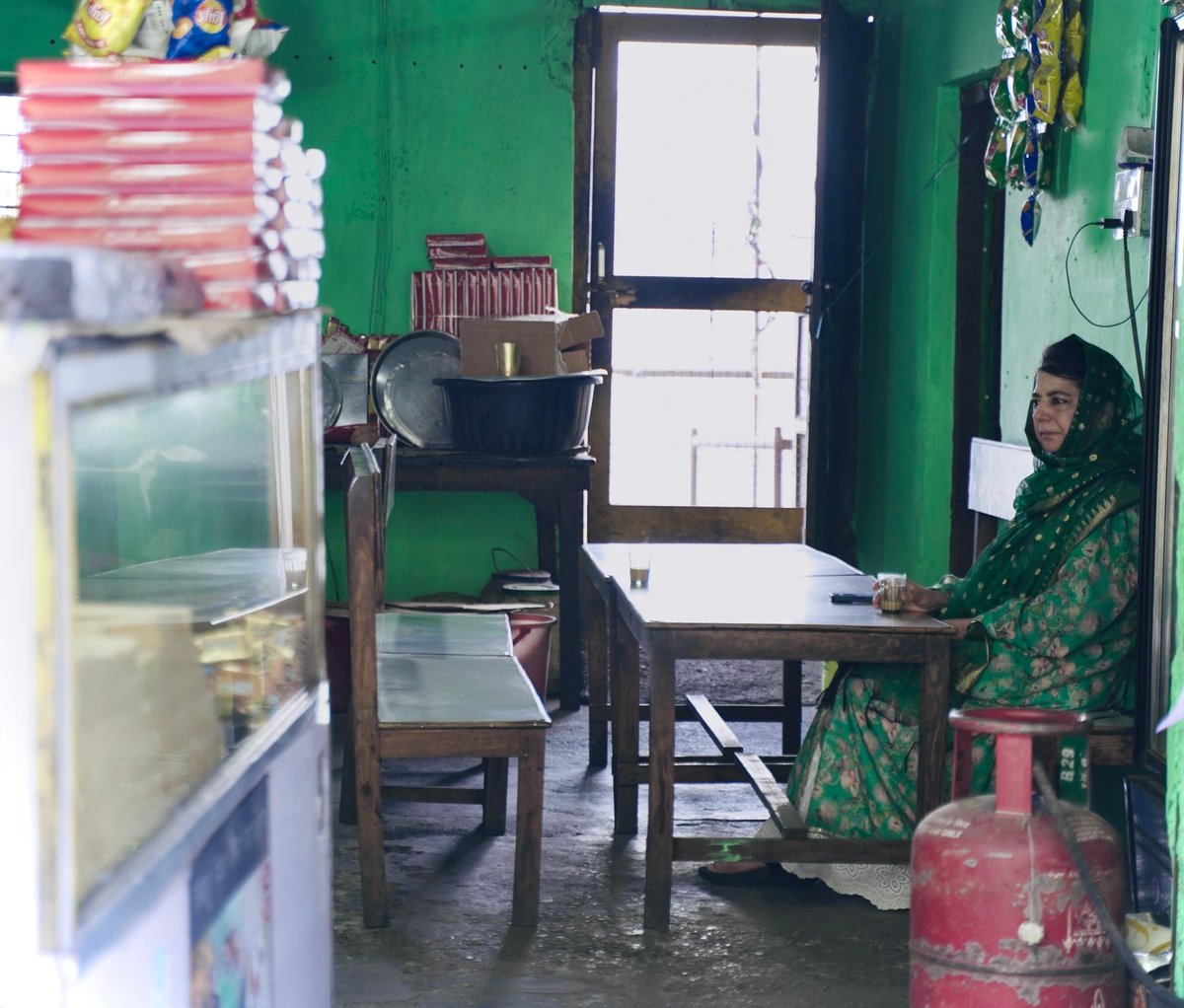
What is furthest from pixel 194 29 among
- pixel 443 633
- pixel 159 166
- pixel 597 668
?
pixel 159 166

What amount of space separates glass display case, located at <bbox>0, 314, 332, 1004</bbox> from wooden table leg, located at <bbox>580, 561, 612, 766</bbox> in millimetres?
2526

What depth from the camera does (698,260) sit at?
6055 mm

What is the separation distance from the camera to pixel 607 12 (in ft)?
19.3

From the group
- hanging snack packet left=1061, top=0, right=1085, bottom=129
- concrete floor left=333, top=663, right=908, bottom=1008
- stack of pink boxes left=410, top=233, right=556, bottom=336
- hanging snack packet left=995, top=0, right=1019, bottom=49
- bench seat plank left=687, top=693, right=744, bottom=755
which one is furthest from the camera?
stack of pink boxes left=410, top=233, right=556, bottom=336

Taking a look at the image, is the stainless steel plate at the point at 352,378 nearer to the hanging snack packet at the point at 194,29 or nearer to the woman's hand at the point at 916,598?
the hanging snack packet at the point at 194,29

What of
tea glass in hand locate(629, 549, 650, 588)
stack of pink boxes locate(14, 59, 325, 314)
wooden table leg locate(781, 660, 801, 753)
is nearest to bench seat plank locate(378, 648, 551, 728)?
tea glass in hand locate(629, 549, 650, 588)

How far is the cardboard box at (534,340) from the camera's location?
532cm

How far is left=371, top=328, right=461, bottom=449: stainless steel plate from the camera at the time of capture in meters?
5.54

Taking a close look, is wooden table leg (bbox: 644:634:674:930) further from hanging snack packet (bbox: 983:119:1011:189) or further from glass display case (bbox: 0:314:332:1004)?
hanging snack packet (bbox: 983:119:1011:189)

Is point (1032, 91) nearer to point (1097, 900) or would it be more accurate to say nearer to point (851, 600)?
point (851, 600)

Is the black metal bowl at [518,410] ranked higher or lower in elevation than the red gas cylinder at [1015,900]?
higher

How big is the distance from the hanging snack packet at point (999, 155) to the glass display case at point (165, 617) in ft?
10.6

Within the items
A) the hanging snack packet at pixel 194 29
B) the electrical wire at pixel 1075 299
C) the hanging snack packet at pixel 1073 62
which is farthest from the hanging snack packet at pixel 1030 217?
the hanging snack packet at pixel 194 29

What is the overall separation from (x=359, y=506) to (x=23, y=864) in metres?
2.02
